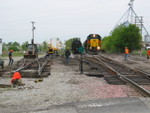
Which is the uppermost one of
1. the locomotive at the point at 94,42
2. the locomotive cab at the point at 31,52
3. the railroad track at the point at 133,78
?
the locomotive at the point at 94,42

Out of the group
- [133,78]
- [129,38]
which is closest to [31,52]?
[133,78]

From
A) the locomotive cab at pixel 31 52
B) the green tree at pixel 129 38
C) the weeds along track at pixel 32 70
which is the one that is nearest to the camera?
the weeds along track at pixel 32 70

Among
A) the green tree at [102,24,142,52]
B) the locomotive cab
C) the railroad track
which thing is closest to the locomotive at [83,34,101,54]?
the locomotive cab

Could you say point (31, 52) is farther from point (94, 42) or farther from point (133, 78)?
point (133, 78)

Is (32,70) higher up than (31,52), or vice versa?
(31,52)

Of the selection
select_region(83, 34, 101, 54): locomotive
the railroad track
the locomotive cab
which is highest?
select_region(83, 34, 101, 54): locomotive

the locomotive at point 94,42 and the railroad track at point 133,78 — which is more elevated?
the locomotive at point 94,42

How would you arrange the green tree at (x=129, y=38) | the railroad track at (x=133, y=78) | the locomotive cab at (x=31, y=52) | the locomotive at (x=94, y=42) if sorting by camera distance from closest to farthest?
the railroad track at (x=133, y=78) < the locomotive cab at (x=31, y=52) < the locomotive at (x=94, y=42) < the green tree at (x=129, y=38)

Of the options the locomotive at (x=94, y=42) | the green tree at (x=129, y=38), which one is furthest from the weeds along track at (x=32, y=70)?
the green tree at (x=129, y=38)

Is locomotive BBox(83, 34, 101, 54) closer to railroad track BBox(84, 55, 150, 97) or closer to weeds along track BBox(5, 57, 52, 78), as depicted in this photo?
weeds along track BBox(5, 57, 52, 78)

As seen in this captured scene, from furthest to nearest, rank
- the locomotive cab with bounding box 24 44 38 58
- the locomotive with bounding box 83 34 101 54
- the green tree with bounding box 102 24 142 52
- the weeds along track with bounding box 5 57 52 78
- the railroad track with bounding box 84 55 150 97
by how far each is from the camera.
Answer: the green tree with bounding box 102 24 142 52 < the locomotive with bounding box 83 34 101 54 < the locomotive cab with bounding box 24 44 38 58 < the weeds along track with bounding box 5 57 52 78 < the railroad track with bounding box 84 55 150 97

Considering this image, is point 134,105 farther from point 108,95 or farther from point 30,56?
point 30,56

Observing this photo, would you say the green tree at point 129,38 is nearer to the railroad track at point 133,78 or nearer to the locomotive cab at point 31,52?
the locomotive cab at point 31,52

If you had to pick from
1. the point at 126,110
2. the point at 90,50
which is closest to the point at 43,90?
the point at 126,110
